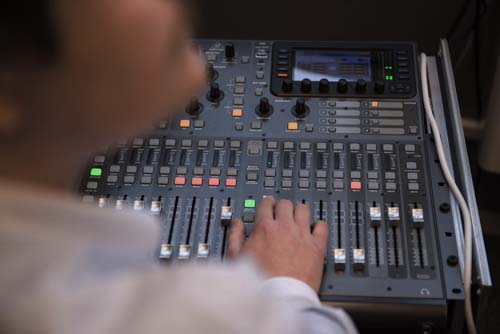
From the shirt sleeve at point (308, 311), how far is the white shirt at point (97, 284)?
0.42ft

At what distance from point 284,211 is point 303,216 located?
0.10 ft

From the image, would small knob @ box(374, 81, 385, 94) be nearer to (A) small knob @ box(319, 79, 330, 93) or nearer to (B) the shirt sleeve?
(A) small knob @ box(319, 79, 330, 93)

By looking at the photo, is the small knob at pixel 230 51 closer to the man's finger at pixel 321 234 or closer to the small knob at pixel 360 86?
the small knob at pixel 360 86

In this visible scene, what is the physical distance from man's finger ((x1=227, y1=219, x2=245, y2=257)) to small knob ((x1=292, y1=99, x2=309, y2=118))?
11.0 inches

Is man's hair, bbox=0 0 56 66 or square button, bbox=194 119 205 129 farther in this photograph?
square button, bbox=194 119 205 129

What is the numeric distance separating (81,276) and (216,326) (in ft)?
0.44

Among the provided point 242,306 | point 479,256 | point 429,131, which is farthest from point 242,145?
point 242,306

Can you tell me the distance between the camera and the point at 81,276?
614 millimetres

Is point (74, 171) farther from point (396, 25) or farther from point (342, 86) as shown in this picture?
point (396, 25)

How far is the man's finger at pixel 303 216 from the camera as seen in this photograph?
1.04 metres

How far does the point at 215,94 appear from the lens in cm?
127

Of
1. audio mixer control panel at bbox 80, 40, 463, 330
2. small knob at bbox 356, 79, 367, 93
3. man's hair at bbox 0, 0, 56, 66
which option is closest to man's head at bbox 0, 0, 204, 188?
man's hair at bbox 0, 0, 56, 66

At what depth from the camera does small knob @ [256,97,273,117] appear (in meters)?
1.24

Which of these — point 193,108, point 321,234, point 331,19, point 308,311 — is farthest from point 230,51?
point 331,19
